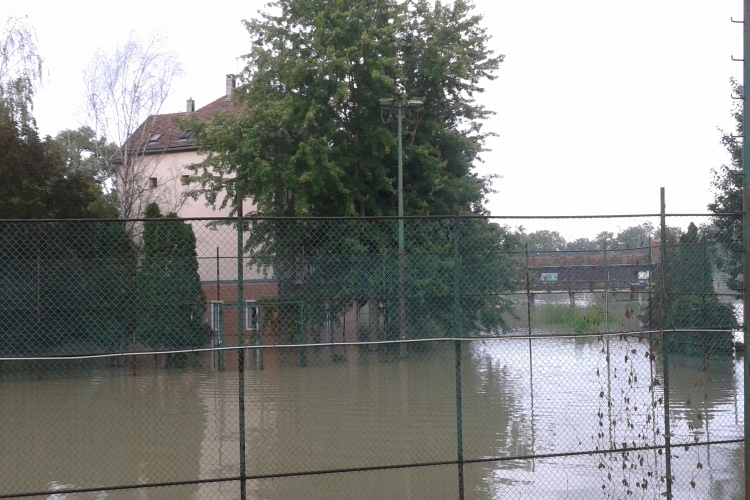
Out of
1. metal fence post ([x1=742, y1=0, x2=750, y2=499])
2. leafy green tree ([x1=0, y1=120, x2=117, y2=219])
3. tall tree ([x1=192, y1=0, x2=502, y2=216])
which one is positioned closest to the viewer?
metal fence post ([x1=742, y1=0, x2=750, y2=499])

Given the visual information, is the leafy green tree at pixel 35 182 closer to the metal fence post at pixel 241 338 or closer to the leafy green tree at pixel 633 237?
the metal fence post at pixel 241 338

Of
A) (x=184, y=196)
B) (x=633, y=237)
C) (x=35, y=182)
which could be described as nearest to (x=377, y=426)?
(x=633, y=237)

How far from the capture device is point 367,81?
2511cm

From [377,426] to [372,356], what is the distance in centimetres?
175

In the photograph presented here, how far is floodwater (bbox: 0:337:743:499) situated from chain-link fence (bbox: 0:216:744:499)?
56 millimetres

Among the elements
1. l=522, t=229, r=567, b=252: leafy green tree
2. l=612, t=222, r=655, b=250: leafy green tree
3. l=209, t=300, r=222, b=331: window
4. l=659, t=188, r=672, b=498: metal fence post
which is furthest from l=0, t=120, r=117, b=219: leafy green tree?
l=659, t=188, r=672, b=498: metal fence post

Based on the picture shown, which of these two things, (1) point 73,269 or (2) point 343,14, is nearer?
(1) point 73,269

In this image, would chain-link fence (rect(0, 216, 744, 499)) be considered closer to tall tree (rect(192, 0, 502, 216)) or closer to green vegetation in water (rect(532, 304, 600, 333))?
green vegetation in water (rect(532, 304, 600, 333))

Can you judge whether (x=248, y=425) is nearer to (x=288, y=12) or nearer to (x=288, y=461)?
(x=288, y=461)

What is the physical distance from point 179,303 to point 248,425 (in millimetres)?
2956

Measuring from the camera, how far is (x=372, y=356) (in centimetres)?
1099

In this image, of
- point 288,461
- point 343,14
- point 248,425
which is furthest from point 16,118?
point 288,461

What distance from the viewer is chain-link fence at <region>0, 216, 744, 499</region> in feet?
27.1

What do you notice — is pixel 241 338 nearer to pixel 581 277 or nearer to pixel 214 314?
pixel 581 277
